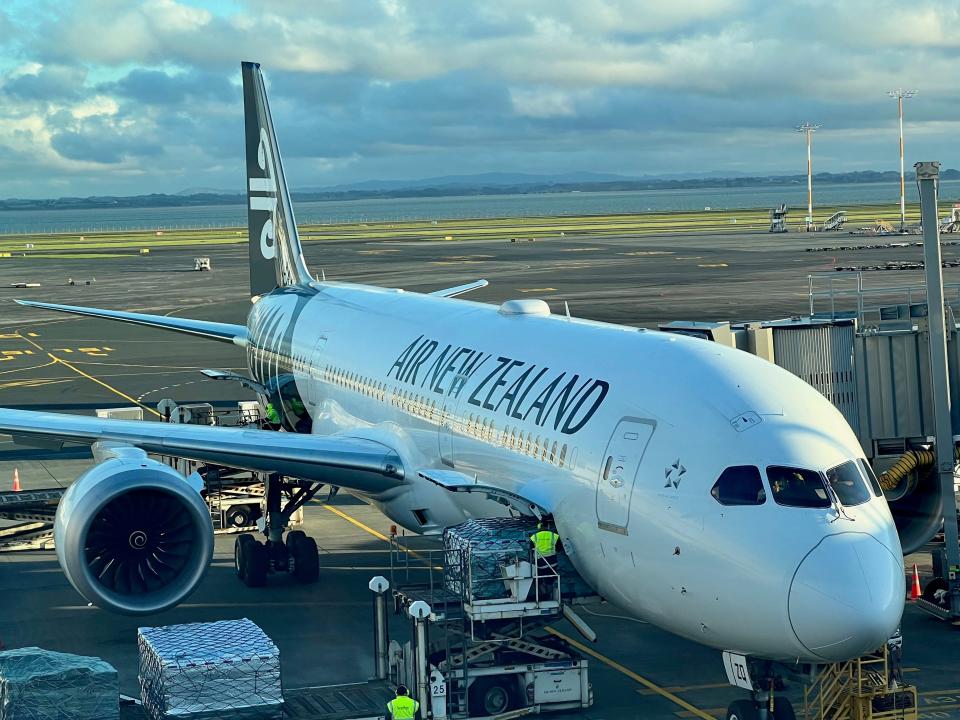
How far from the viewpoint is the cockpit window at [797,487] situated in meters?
14.7

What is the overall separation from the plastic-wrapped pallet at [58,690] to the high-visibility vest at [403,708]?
3512 millimetres

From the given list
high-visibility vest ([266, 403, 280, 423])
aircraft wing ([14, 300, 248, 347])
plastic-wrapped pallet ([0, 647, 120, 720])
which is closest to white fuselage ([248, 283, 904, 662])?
plastic-wrapped pallet ([0, 647, 120, 720])

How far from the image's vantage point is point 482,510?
66.9 feet

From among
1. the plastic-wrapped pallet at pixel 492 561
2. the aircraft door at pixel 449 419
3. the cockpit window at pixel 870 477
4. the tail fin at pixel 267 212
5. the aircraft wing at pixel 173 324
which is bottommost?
the plastic-wrapped pallet at pixel 492 561

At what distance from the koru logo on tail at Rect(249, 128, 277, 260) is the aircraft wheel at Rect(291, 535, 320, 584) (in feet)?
35.6

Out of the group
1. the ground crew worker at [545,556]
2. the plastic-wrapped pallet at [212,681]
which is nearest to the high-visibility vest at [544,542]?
the ground crew worker at [545,556]

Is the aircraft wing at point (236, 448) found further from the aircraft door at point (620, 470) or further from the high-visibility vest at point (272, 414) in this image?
the high-visibility vest at point (272, 414)

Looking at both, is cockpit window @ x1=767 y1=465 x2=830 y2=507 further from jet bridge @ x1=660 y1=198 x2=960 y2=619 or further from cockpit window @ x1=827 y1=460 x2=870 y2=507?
jet bridge @ x1=660 y1=198 x2=960 y2=619

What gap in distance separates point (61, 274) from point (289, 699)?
10266 centimetres

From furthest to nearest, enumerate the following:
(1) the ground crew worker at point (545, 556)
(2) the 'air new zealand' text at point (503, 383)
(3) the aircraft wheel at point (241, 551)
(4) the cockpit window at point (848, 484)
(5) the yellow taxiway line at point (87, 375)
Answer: (5) the yellow taxiway line at point (87, 375)
(3) the aircraft wheel at point (241, 551)
(2) the 'air new zealand' text at point (503, 383)
(1) the ground crew worker at point (545, 556)
(4) the cockpit window at point (848, 484)

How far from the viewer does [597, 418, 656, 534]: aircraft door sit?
16156 mm

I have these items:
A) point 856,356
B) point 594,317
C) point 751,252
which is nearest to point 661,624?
point 856,356

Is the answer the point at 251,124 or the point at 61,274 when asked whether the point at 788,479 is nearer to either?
the point at 251,124

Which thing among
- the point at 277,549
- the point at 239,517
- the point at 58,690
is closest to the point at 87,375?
the point at 239,517
